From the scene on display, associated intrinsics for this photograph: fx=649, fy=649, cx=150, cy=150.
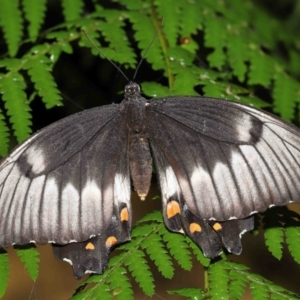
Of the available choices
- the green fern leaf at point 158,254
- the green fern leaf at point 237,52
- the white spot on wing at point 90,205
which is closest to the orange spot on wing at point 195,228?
the green fern leaf at point 158,254

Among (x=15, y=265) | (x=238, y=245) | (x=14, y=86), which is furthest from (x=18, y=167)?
(x=15, y=265)

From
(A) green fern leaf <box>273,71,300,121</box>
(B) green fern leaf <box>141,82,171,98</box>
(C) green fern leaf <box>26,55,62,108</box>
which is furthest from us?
(A) green fern leaf <box>273,71,300,121</box>

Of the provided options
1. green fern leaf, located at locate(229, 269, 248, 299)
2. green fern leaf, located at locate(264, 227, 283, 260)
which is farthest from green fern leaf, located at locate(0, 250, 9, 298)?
green fern leaf, located at locate(264, 227, 283, 260)

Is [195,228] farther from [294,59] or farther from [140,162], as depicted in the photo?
[294,59]

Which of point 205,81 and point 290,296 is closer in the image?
point 290,296

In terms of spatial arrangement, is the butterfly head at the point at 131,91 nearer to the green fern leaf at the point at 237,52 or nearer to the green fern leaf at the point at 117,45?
the green fern leaf at the point at 117,45

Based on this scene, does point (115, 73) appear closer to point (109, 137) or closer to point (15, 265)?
point (109, 137)

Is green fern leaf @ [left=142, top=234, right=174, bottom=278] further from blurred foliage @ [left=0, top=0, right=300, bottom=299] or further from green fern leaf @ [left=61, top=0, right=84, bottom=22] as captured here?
green fern leaf @ [left=61, top=0, right=84, bottom=22]
